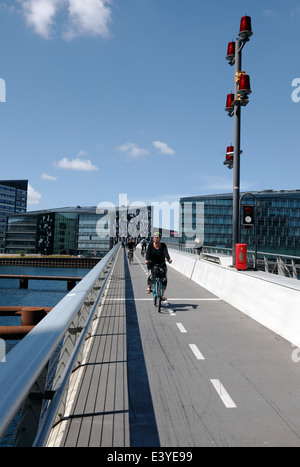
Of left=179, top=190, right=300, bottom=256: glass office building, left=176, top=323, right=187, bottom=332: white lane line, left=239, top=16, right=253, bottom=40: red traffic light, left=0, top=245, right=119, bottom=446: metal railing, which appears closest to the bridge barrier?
left=176, top=323, right=187, bottom=332: white lane line

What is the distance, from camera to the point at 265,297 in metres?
8.99

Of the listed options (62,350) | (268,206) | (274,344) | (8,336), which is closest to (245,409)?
(62,350)

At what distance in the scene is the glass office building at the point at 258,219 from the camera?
330 feet

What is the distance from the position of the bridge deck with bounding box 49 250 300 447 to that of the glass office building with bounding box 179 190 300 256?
292 ft

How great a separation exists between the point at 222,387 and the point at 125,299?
764cm

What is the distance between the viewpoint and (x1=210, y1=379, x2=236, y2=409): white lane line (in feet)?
14.8

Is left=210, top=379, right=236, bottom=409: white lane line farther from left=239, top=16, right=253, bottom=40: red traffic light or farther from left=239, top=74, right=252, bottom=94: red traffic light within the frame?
left=239, top=16, right=253, bottom=40: red traffic light

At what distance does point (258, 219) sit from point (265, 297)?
95.0 metres

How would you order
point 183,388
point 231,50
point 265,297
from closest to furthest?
1. point 183,388
2. point 265,297
3. point 231,50

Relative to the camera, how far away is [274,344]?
7215 millimetres

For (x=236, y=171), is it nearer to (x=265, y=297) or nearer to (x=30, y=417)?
(x=265, y=297)

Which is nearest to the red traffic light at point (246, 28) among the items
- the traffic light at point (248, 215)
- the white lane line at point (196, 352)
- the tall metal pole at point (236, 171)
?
the tall metal pole at point (236, 171)

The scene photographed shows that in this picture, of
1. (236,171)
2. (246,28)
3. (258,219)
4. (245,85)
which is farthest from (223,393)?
(258,219)
